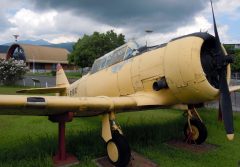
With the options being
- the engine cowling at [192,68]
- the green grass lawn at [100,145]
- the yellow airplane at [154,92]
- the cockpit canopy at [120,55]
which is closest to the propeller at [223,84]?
the yellow airplane at [154,92]

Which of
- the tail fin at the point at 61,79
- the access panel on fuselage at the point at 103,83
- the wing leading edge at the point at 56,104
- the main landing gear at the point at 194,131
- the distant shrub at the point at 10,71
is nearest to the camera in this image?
the wing leading edge at the point at 56,104

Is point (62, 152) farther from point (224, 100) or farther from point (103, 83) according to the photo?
point (224, 100)

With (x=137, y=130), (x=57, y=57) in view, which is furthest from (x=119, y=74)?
(x=57, y=57)

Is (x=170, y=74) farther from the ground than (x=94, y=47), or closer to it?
closer to it

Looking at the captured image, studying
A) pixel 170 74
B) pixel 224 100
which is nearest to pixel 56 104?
pixel 170 74

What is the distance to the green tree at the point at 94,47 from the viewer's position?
45.3 metres

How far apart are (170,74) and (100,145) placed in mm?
2288

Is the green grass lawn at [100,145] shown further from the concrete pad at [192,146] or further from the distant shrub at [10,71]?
the distant shrub at [10,71]

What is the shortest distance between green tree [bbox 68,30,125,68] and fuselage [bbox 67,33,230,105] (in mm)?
38612

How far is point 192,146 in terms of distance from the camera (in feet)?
22.5

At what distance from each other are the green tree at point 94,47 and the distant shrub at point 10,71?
18938 mm

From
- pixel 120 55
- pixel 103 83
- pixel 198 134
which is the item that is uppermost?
pixel 120 55

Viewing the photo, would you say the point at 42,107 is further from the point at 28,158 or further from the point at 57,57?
the point at 57,57

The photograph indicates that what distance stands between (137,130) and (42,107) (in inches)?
146
